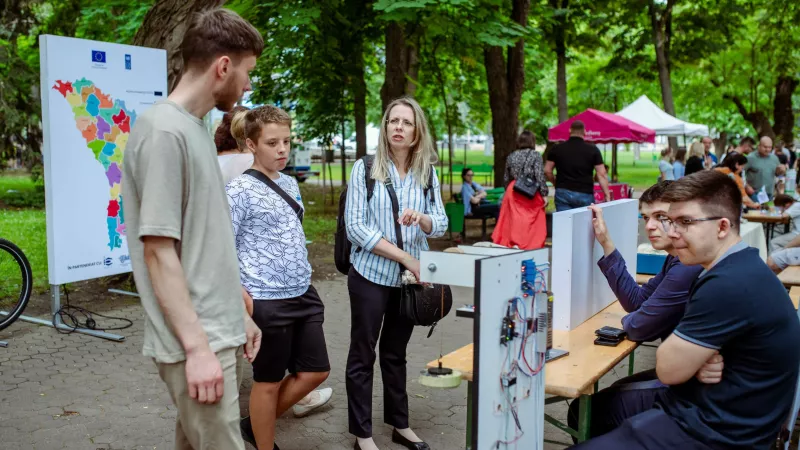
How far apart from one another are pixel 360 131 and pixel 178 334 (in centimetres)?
1662

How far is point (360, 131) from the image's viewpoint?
18.6 metres

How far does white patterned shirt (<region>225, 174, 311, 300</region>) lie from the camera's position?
3.83 metres

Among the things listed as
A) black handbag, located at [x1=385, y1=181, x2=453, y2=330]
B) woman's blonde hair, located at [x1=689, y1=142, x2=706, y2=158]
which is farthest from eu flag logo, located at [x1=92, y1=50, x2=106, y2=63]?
woman's blonde hair, located at [x1=689, y1=142, x2=706, y2=158]

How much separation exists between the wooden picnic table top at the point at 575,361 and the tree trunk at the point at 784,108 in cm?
3149

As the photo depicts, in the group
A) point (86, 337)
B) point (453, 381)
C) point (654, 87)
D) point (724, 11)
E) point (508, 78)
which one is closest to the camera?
point (453, 381)

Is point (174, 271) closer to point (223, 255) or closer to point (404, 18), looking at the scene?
point (223, 255)

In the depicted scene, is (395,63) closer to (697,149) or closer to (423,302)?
(697,149)

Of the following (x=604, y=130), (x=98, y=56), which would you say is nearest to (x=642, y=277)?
(x=98, y=56)

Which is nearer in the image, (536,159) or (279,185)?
(279,185)

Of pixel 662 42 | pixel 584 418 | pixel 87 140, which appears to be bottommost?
pixel 584 418

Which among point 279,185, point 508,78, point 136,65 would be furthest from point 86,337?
point 508,78

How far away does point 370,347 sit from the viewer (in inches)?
166

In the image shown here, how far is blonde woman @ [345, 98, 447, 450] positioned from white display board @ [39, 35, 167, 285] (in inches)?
115

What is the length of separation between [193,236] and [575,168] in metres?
9.57
